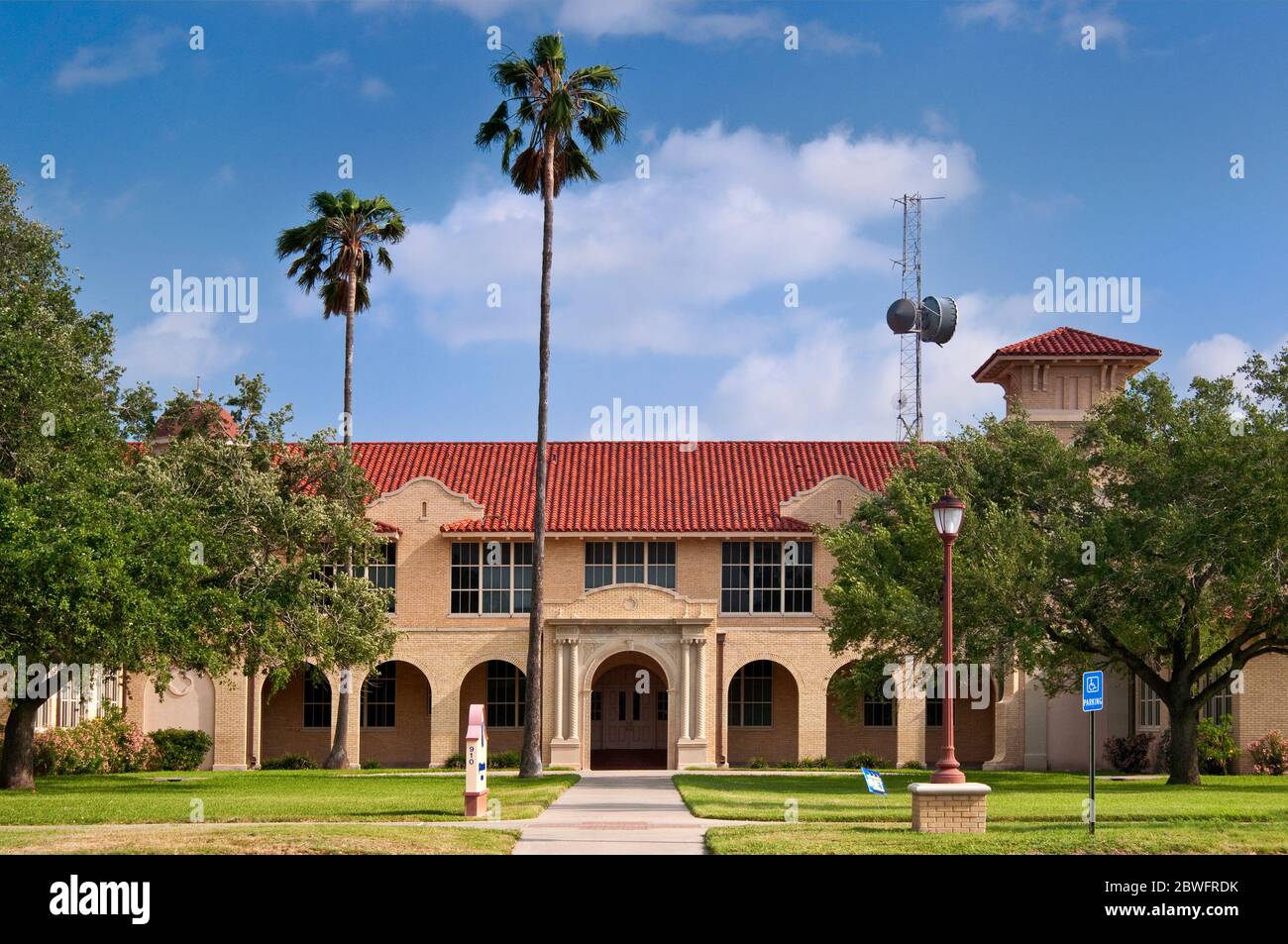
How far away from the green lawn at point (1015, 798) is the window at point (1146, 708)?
4138 mm

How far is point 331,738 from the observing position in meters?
46.2

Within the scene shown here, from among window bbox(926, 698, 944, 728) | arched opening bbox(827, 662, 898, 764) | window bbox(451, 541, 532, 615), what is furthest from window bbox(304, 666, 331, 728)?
window bbox(926, 698, 944, 728)

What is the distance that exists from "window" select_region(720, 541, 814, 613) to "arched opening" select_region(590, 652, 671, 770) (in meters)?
3.41

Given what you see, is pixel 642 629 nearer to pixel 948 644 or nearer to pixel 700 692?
pixel 700 692

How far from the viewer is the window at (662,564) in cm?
4553

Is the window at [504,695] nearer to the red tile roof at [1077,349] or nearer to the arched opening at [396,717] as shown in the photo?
the arched opening at [396,717]

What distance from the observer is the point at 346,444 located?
44469mm

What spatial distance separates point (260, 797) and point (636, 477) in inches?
795

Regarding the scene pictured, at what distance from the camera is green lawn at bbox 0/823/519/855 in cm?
1834

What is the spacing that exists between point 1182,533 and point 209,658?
18.7m

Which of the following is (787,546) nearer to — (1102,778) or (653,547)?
(653,547)

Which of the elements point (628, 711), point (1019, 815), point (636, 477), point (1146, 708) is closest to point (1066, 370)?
point (1146, 708)

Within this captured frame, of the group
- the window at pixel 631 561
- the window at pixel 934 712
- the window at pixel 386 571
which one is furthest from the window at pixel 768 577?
the window at pixel 386 571
